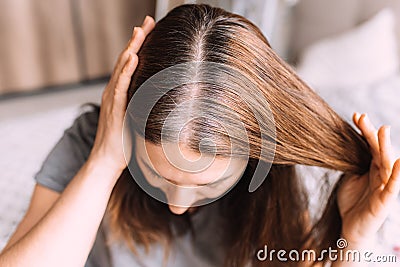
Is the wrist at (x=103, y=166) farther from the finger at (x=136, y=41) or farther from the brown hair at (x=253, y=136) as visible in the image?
the finger at (x=136, y=41)

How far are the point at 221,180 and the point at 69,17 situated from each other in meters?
1.83

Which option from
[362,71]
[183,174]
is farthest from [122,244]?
[362,71]

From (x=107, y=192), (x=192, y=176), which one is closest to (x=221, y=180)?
(x=192, y=176)

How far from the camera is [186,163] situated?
65 centimetres

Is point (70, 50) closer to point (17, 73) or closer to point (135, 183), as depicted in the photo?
point (17, 73)

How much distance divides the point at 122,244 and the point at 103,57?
1.68m

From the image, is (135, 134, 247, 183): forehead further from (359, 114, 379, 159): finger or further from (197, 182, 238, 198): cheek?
(359, 114, 379, 159): finger

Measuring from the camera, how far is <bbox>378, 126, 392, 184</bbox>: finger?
0.70m

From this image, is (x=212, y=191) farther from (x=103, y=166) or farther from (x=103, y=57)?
(x=103, y=57)

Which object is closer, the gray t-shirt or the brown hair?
the brown hair

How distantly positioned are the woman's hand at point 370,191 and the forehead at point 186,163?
7.3 inches

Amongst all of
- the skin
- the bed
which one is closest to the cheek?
Result: the skin

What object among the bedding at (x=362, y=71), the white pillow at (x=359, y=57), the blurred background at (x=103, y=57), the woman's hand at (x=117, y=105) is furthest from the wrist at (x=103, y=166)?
the white pillow at (x=359, y=57)

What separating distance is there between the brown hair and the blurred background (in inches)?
4.5
